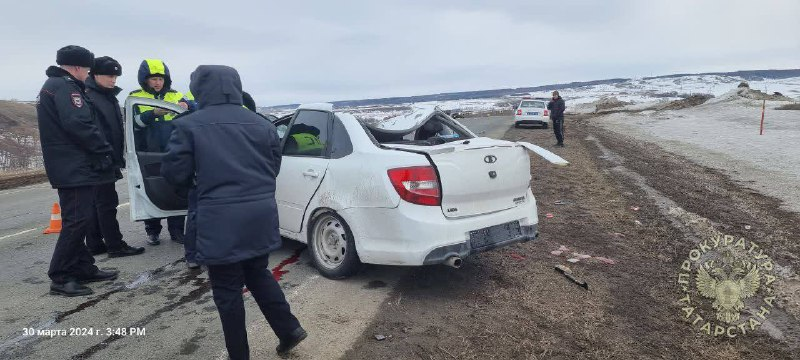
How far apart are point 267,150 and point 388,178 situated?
1254mm

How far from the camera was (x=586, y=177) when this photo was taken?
10.6 m

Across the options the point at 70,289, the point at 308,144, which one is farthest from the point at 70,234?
the point at 308,144

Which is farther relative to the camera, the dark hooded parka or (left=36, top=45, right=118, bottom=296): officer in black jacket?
(left=36, top=45, right=118, bottom=296): officer in black jacket

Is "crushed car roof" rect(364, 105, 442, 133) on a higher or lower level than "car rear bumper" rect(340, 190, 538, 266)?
higher

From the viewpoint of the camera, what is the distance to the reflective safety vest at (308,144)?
4875 millimetres

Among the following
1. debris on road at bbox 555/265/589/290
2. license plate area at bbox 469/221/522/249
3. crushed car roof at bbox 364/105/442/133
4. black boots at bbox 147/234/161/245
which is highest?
crushed car roof at bbox 364/105/442/133

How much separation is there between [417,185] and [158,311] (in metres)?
2.29

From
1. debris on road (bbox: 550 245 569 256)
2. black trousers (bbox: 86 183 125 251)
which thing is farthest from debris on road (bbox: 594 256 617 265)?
black trousers (bbox: 86 183 125 251)

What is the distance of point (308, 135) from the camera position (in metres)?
5.06

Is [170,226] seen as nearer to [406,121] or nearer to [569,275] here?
[406,121]

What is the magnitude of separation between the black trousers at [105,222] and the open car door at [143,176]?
39 centimetres

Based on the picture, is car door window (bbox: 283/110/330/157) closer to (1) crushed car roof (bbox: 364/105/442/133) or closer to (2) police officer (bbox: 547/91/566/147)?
(1) crushed car roof (bbox: 364/105/442/133)

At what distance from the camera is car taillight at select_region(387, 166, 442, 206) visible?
402 cm

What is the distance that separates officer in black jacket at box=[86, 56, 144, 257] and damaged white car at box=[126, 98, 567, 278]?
300 mm
